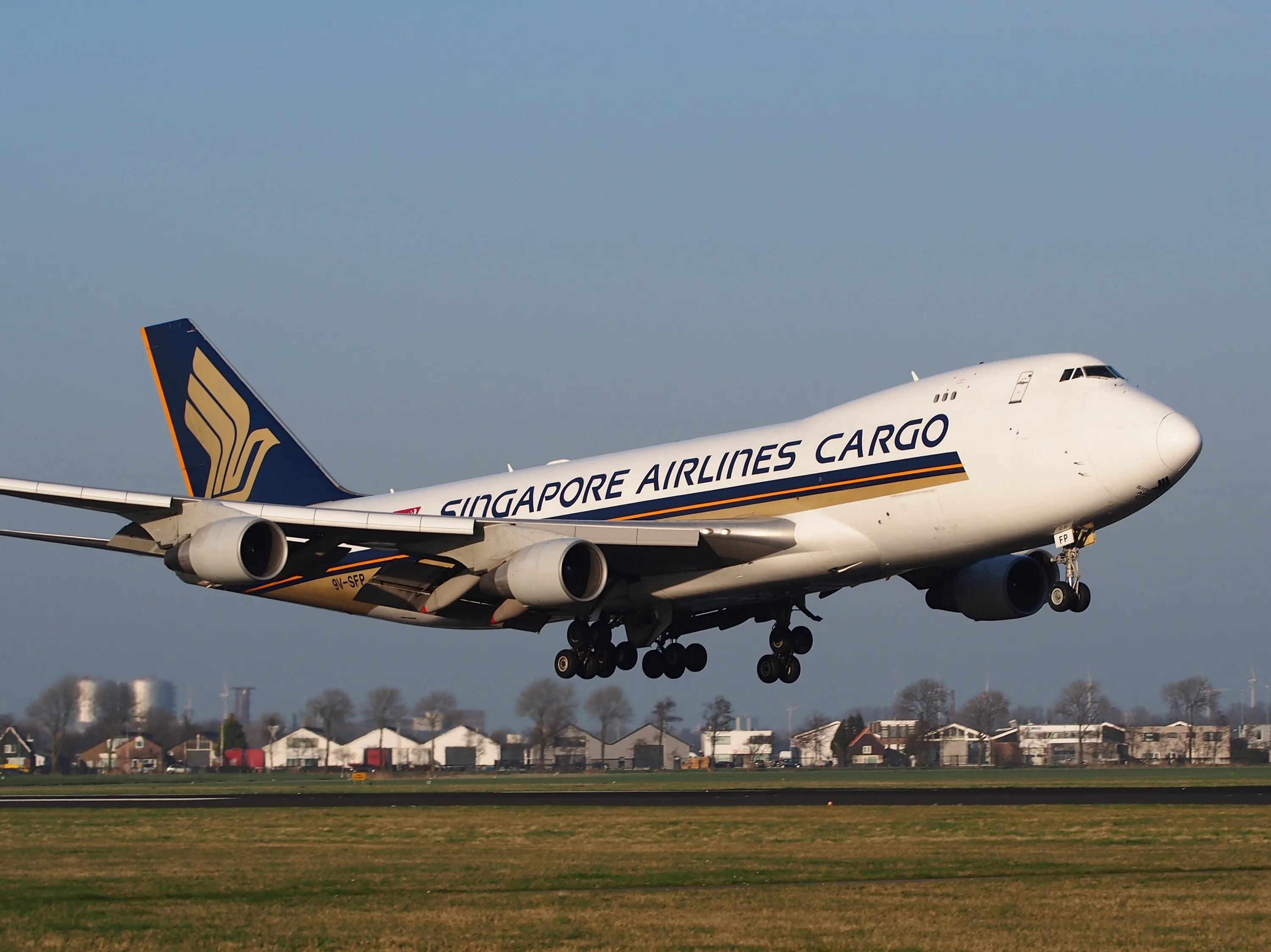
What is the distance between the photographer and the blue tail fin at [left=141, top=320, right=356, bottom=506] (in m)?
50.9

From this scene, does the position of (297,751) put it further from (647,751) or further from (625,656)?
(625,656)

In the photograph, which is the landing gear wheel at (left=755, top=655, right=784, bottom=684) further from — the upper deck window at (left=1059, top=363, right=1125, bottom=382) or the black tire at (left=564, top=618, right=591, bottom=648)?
the upper deck window at (left=1059, top=363, right=1125, bottom=382)

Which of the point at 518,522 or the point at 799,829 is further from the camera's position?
the point at 518,522

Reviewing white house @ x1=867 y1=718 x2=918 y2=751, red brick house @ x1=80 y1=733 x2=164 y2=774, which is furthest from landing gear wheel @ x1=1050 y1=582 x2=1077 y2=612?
red brick house @ x1=80 y1=733 x2=164 y2=774

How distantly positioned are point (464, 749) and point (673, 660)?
5786 cm

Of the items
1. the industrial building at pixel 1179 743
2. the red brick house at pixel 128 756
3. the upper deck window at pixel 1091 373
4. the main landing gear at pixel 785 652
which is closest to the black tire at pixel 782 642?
the main landing gear at pixel 785 652

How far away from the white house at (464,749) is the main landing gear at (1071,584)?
67330mm

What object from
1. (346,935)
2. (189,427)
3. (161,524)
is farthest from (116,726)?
(346,935)

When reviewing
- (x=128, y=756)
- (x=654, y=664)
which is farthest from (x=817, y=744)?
(x=654, y=664)

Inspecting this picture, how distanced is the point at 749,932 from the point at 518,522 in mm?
21350

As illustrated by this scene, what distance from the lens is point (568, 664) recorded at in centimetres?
4262

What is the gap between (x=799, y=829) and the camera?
32.4 m

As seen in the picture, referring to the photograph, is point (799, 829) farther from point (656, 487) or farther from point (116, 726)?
point (116, 726)

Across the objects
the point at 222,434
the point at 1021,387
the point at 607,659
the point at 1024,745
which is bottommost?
the point at 1024,745
